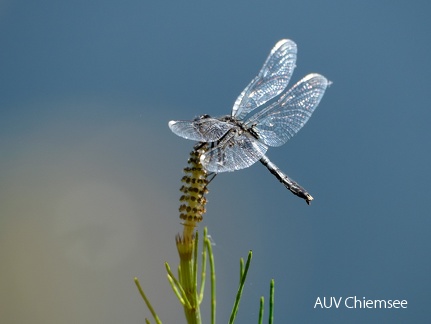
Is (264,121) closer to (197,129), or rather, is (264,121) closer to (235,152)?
(235,152)

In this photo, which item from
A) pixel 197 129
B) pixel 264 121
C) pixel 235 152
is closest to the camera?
pixel 197 129

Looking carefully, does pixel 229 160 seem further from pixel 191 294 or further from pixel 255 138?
pixel 191 294

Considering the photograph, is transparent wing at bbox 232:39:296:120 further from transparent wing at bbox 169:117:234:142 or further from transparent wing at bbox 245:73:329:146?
transparent wing at bbox 169:117:234:142

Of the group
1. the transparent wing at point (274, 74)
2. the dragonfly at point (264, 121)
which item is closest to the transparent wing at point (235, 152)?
the dragonfly at point (264, 121)

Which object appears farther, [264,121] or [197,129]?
[264,121]

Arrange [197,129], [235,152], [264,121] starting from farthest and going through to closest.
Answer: [264,121] → [235,152] → [197,129]

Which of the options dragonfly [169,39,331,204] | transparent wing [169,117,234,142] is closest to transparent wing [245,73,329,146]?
dragonfly [169,39,331,204]

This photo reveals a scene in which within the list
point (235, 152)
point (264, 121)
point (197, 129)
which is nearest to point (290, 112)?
point (264, 121)
